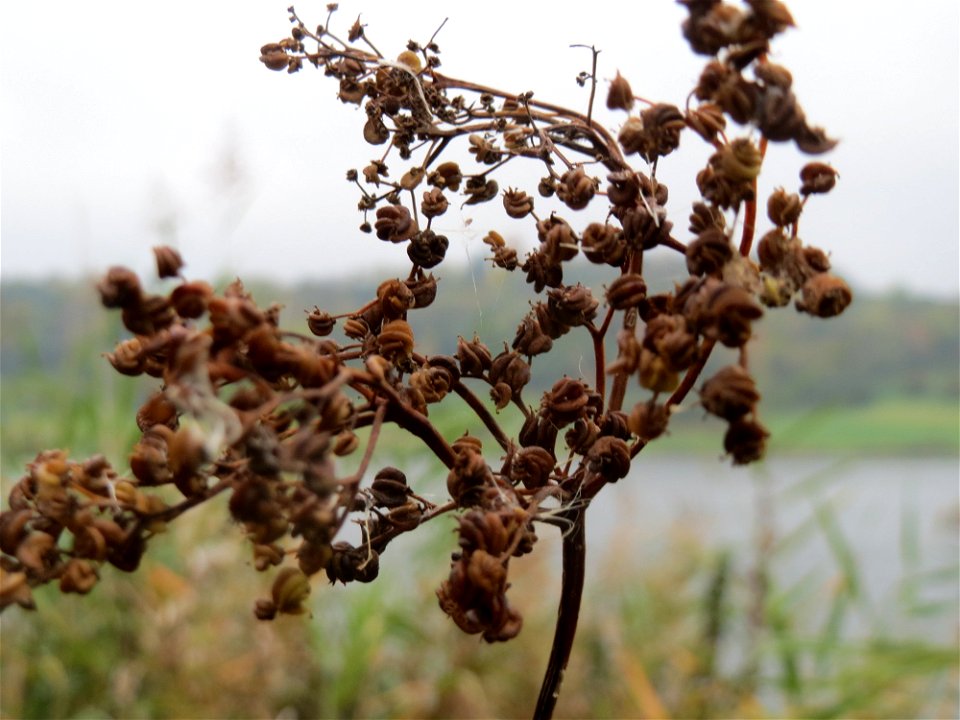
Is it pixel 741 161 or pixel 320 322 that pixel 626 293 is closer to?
pixel 741 161

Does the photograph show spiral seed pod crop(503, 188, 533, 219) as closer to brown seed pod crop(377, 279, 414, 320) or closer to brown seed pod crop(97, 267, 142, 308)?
brown seed pod crop(377, 279, 414, 320)

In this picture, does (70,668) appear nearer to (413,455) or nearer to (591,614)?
(413,455)

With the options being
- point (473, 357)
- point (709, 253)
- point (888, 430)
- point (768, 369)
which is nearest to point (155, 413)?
point (473, 357)

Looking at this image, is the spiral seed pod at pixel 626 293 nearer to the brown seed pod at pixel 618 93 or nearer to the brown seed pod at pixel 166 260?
the brown seed pod at pixel 618 93

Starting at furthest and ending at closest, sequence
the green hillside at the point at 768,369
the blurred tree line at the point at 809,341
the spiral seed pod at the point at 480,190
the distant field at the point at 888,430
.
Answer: the distant field at the point at 888,430 → the blurred tree line at the point at 809,341 → the green hillside at the point at 768,369 → the spiral seed pod at the point at 480,190

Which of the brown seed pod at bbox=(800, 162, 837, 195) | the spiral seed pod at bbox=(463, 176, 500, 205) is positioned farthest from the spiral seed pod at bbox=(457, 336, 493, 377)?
the brown seed pod at bbox=(800, 162, 837, 195)

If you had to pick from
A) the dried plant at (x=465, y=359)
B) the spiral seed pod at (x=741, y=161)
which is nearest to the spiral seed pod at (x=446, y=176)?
the dried plant at (x=465, y=359)

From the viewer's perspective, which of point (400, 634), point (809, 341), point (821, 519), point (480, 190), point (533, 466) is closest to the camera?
point (533, 466)

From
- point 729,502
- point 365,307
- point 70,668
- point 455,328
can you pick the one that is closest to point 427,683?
point 70,668

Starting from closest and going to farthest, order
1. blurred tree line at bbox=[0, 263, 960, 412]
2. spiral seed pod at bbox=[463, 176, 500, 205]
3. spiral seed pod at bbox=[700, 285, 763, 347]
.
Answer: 1. spiral seed pod at bbox=[700, 285, 763, 347]
2. spiral seed pod at bbox=[463, 176, 500, 205]
3. blurred tree line at bbox=[0, 263, 960, 412]
